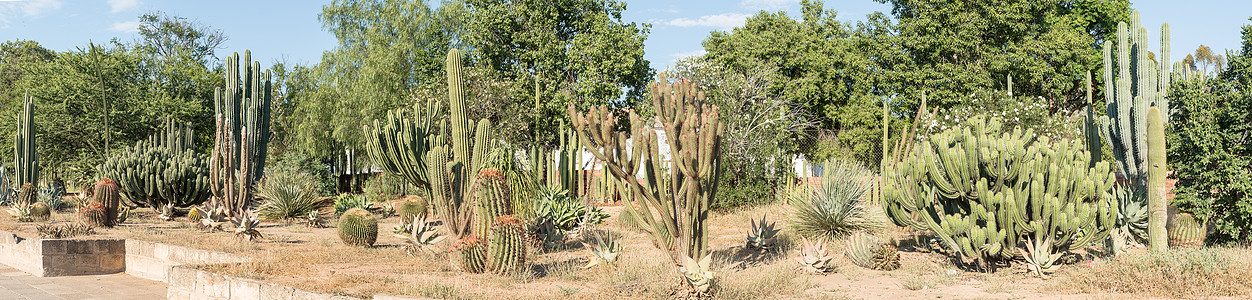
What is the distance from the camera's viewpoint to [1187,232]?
9.57 m

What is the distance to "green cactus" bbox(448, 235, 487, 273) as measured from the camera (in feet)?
25.5

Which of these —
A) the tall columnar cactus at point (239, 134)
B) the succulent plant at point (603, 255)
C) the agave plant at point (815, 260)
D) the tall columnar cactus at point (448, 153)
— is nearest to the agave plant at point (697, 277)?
the succulent plant at point (603, 255)

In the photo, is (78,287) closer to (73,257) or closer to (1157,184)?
(73,257)

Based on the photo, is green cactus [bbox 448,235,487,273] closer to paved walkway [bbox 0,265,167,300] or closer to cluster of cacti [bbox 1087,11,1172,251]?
paved walkway [bbox 0,265,167,300]

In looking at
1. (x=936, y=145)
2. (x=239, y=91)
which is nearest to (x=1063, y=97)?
(x=936, y=145)

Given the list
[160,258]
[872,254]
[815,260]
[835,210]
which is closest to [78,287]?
[160,258]

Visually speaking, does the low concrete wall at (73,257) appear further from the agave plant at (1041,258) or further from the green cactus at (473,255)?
the agave plant at (1041,258)

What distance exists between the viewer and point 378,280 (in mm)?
7531

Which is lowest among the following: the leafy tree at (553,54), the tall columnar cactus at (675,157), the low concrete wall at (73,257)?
the low concrete wall at (73,257)

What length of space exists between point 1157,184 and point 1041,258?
227 centimetres

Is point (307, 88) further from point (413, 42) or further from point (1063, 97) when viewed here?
point (1063, 97)

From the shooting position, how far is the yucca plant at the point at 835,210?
38.0 ft

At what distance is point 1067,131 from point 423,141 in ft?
49.6

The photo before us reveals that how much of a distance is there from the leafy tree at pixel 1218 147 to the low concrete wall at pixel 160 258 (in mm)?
10727
